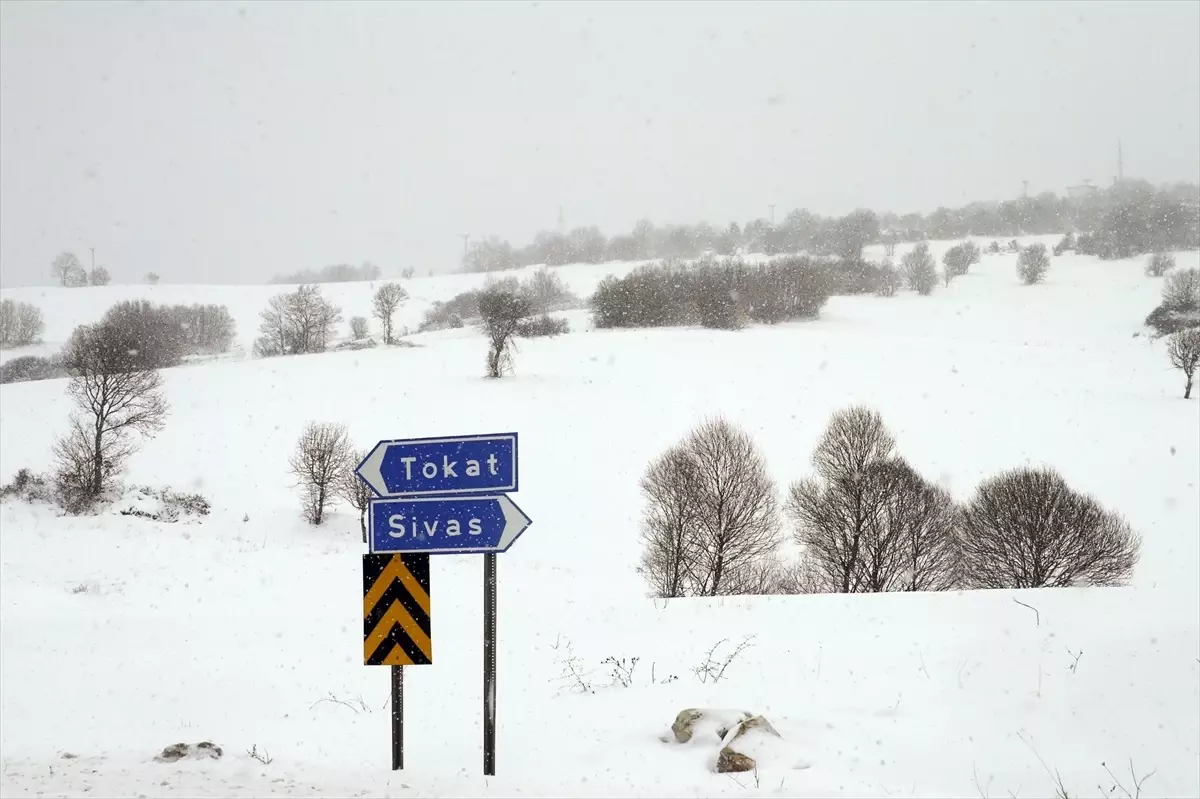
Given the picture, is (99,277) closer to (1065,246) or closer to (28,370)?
(28,370)

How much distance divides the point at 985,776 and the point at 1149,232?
13508cm

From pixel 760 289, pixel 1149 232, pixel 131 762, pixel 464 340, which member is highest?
pixel 1149 232

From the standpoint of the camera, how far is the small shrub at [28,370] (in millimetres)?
66875

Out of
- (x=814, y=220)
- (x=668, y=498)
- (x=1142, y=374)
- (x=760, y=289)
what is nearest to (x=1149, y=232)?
(x=814, y=220)

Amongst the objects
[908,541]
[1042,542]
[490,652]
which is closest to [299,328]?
[908,541]

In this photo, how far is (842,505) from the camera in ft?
88.2

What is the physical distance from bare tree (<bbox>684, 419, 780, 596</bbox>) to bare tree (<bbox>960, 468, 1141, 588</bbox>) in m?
6.15

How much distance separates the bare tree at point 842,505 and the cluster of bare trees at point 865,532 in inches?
1.8

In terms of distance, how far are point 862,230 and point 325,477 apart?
127m

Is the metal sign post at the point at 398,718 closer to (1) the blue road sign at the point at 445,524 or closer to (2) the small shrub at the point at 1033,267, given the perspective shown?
(1) the blue road sign at the point at 445,524

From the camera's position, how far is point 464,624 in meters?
16.3

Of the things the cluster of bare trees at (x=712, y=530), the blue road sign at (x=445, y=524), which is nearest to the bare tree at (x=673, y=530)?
the cluster of bare trees at (x=712, y=530)

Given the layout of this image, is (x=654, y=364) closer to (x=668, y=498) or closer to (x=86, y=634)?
(x=668, y=498)

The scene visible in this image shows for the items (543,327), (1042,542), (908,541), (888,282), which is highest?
(888,282)
